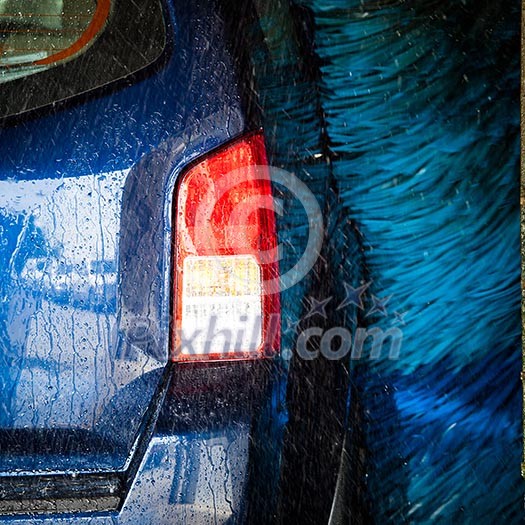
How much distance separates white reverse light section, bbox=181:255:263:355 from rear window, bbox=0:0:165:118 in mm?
413

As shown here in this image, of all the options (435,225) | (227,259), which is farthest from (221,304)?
Answer: (435,225)

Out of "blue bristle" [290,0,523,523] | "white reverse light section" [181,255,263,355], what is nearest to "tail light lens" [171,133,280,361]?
"white reverse light section" [181,255,263,355]

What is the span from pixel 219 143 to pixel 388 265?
1.54 ft

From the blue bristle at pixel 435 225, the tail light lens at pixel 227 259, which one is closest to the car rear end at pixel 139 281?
the tail light lens at pixel 227 259

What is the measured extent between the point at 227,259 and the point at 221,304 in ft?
0.30

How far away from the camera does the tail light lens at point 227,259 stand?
146cm

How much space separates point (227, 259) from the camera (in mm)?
1476

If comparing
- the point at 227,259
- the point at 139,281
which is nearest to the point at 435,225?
the point at 227,259

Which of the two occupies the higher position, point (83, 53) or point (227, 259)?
point (83, 53)

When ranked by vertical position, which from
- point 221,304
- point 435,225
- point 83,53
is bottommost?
→ point 221,304

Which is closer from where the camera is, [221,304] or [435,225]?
[221,304]

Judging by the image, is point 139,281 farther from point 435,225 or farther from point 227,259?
point 435,225

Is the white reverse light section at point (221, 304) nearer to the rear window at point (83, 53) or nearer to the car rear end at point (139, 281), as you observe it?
the car rear end at point (139, 281)

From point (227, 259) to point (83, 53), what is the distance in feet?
1.67
